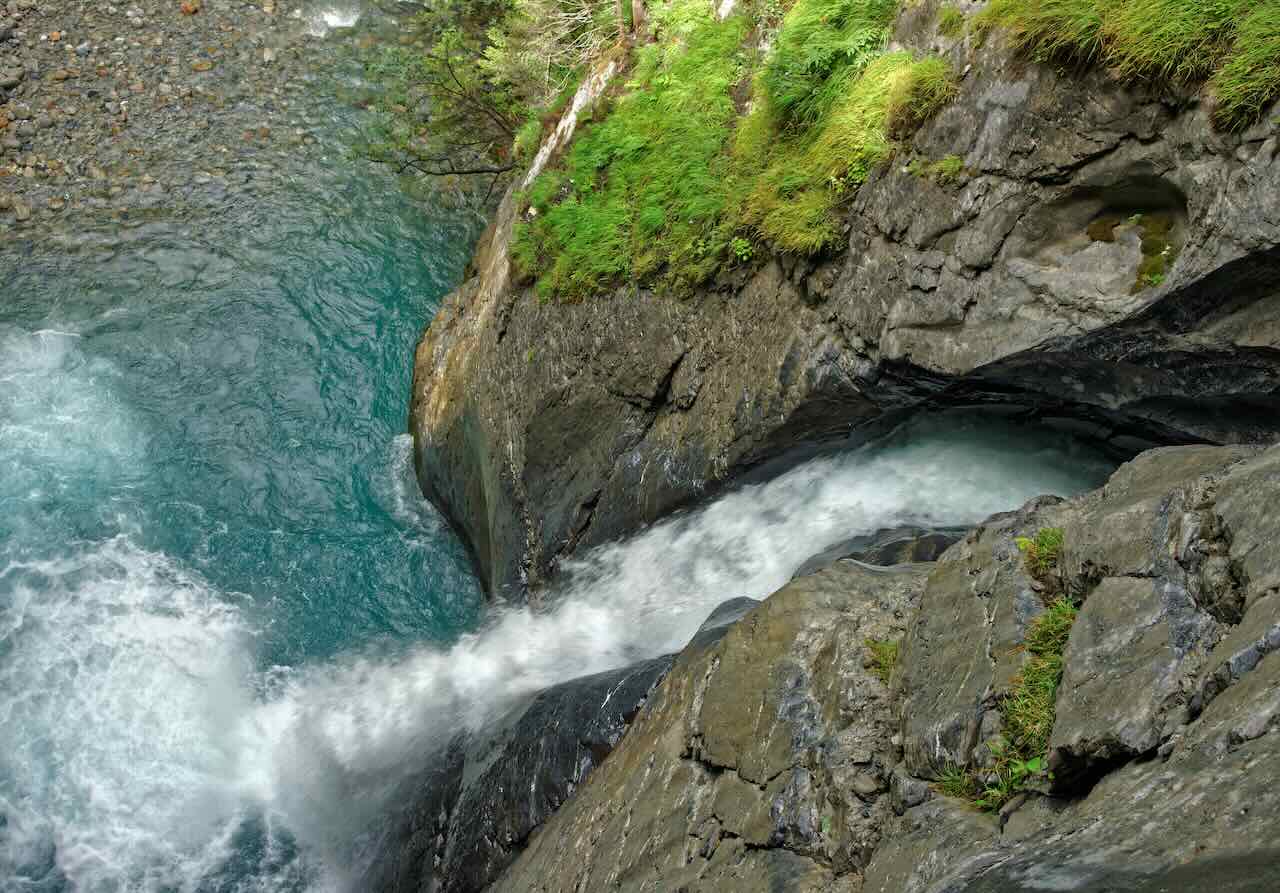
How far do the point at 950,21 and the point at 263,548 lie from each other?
8.34 meters

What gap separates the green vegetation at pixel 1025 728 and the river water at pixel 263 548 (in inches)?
121

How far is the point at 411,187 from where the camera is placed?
49.1ft

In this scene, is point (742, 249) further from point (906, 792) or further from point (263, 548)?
point (263, 548)

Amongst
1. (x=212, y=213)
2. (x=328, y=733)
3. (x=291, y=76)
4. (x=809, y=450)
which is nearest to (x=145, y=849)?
(x=328, y=733)

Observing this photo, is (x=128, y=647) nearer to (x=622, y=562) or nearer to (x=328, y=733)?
(x=328, y=733)

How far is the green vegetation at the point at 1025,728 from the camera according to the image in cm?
389

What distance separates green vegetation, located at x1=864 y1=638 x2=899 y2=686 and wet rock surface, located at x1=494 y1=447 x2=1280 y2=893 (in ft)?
0.20

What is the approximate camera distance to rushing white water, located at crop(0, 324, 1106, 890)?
7707 millimetres

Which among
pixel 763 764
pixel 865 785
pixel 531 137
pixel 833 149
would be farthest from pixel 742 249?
pixel 865 785

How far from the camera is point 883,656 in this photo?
16.1 feet

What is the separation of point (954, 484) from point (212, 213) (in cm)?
1156

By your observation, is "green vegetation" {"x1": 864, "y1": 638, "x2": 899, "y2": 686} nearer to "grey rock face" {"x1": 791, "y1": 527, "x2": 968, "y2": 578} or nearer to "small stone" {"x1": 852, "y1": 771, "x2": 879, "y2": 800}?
"small stone" {"x1": 852, "y1": 771, "x2": 879, "y2": 800}

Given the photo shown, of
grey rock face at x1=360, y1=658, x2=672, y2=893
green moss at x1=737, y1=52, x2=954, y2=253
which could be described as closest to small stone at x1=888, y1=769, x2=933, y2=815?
grey rock face at x1=360, y1=658, x2=672, y2=893

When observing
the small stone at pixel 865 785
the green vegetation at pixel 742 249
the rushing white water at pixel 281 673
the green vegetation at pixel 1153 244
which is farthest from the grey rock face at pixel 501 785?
the green vegetation at pixel 1153 244
